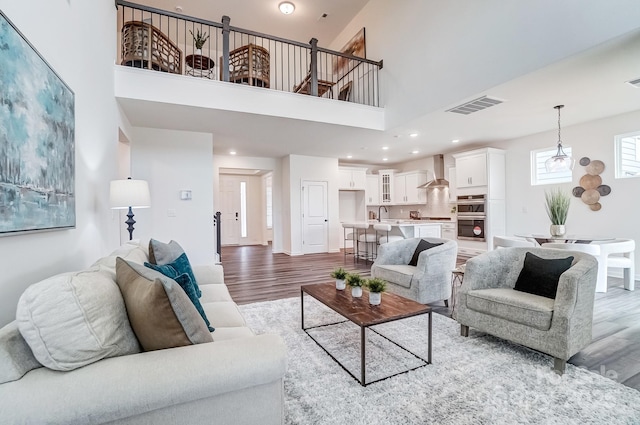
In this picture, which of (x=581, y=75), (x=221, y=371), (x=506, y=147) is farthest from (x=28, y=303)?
(x=506, y=147)

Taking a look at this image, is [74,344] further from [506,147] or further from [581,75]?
[506,147]

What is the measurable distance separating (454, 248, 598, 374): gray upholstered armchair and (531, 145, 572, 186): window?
4084 millimetres

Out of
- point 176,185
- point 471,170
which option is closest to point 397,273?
point 176,185

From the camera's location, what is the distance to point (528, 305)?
2229 millimetres

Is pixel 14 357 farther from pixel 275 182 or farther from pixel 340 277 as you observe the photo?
pixel 275 182

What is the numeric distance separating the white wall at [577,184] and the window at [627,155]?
0.07 meters

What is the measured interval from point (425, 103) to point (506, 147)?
313 cm

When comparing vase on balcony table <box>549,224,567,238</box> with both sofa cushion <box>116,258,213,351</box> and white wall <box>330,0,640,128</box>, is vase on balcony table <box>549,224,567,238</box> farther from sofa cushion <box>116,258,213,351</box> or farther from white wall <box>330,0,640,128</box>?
sofa cushion <box>116,258,213,351</box>

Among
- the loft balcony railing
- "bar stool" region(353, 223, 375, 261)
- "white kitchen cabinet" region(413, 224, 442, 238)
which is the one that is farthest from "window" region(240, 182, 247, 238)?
"white kitchen cabinet" region(413, 224, 442, 238)

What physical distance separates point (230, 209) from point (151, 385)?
9.54m

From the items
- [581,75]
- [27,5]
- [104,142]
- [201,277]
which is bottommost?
[201,277]

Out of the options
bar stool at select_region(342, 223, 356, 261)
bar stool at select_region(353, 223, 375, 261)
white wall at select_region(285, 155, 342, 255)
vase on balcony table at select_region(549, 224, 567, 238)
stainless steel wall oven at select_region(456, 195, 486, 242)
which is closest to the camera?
vase on balcony table at select_region(549, 224, 567, 238)

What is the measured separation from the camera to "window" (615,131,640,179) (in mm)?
4773

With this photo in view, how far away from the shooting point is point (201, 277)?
2.92m
